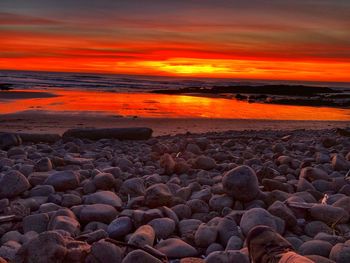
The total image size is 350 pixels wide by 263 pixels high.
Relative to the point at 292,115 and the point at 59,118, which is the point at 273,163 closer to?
the point at 59,118

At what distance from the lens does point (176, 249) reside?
2490 mm

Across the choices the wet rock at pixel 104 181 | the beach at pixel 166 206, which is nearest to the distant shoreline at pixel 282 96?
the beach at pixel 166 206

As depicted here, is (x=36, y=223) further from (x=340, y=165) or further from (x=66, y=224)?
(x=340, y=165)

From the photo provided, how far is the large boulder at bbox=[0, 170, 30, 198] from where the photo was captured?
352 centimetres

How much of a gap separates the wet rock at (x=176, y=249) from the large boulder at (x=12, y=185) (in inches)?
58.8

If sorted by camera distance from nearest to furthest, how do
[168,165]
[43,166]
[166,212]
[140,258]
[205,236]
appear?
[140,258] < [205,236] < [166,212] < [43,166] < [168,165]

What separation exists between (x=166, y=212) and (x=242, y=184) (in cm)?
62

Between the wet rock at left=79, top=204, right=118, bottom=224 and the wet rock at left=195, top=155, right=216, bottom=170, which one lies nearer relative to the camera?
the wet rock at left=79, top=204, right=118, bottom=224

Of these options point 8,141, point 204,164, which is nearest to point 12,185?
point 204,164

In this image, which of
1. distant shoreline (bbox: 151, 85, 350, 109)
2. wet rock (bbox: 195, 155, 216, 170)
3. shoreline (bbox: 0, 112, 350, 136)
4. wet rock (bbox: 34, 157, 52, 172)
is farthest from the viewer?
distant shoreline (bbox: 151, 85, 350, 109)

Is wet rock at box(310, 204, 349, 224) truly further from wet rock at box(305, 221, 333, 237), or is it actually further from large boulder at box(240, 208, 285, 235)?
large boulder at box(240, 208, 285, 235)

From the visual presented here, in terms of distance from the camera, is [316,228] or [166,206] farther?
[166,206]

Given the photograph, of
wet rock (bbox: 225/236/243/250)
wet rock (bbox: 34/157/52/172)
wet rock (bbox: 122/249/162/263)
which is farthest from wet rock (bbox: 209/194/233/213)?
wet rock (bbox: 34/157/52/172)

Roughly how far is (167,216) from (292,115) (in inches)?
506
